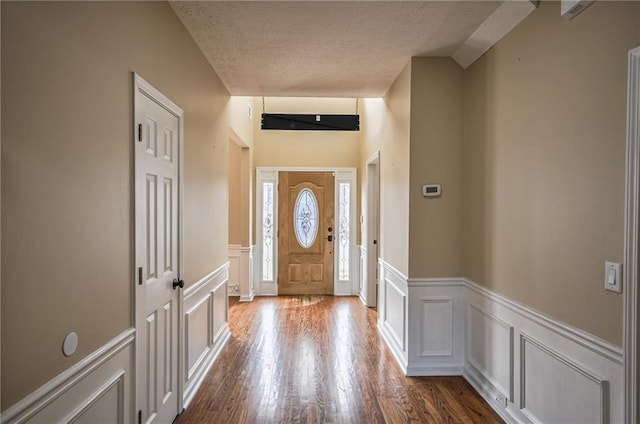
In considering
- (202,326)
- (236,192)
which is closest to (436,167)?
(202,326)

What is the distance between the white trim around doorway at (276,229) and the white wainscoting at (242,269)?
289 mm

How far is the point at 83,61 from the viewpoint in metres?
1.36

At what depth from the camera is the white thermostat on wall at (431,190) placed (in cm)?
302

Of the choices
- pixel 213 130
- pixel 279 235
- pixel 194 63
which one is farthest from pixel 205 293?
pixel 279 235

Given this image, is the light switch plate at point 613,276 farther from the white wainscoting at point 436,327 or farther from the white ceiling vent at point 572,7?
the white wainscoting at point 436,327

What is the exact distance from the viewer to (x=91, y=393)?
1440 millimetres

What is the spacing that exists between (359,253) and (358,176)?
1.23 metres

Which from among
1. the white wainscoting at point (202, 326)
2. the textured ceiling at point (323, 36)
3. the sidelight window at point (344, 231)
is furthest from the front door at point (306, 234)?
the textured ceiling at point (323, 36)

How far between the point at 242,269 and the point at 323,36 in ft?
12.7

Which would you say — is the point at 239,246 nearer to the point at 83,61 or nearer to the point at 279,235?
the point at 279,235

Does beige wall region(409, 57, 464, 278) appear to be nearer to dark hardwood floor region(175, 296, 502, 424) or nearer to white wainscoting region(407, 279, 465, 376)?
white wainscoting region(407, 279, 465, 376)

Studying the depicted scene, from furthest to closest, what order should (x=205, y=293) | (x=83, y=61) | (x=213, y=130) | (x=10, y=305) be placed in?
(x=213, y=130)
(x=205, y=293)
(x=83, y=61)
(x=10, y=305)

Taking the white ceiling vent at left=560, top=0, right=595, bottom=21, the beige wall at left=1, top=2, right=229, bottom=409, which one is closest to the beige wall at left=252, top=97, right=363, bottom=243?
the beige wall at left=1, top=2, right=229, bottom=409

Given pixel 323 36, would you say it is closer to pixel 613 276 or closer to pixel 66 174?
pixel 66 174
